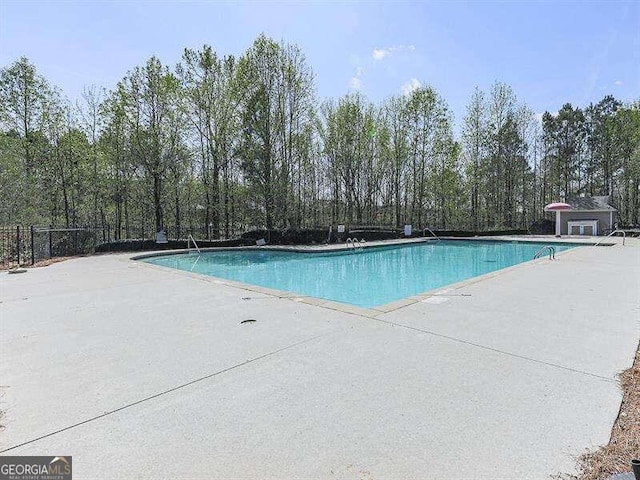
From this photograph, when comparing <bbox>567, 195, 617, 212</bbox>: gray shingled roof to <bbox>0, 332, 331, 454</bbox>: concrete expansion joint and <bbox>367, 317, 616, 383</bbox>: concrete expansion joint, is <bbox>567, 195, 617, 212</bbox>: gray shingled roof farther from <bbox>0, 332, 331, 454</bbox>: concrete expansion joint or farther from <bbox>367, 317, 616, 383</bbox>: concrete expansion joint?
<bbox>0, 332, 331, 454</bbox>: concrete expansion joint

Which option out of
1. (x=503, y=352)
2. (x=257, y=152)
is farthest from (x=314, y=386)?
Result: (x=257, y=152)

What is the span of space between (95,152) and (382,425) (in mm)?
17223

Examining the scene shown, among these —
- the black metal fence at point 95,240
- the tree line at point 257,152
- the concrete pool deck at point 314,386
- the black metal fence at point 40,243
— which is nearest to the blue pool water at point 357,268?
the black metal fence at point 95,240

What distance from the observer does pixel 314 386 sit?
2.41 meters

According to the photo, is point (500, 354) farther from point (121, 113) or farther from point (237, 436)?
point (121, 113)

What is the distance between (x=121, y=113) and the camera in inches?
584

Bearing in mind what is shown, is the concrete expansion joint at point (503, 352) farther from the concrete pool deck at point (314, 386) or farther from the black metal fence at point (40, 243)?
the black metal fence at point (40, 243)

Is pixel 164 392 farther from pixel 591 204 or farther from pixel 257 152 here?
pixel 591 204

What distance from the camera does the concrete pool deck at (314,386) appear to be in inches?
66.4

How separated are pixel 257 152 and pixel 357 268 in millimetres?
8604

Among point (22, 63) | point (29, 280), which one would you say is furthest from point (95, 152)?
point (29, 280)

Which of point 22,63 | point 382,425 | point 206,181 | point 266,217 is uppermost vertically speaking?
point 22,63

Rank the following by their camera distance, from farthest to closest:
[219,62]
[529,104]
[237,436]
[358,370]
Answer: [529,104], [219,62], [358,370], [237,436]

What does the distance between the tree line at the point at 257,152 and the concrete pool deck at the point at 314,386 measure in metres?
11.8
